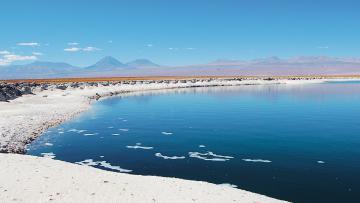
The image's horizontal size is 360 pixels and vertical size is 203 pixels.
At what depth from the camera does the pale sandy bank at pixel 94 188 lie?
461 inches

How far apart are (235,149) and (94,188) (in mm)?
10233

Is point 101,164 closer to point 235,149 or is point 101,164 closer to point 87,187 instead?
point 87,187

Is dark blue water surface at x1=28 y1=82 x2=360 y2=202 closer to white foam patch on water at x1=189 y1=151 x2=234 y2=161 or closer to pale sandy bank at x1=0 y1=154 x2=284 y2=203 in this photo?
white foam patch on water at x1=189 y1=151 x2=234 y2=161

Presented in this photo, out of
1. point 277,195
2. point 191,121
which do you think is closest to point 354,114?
point 191,121

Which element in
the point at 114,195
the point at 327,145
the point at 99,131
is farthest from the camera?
Answer: the point at 99,131

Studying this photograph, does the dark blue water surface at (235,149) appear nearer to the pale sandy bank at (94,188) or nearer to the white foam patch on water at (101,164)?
the white foam patch on water at (101,164)

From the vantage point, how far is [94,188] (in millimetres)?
12523

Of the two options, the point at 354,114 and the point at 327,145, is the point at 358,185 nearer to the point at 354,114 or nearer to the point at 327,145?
the point at 327,145

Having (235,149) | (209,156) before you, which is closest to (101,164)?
(209,156)

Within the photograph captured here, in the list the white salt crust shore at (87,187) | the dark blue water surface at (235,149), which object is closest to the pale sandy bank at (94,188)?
the white salt crust shore at (87,187)

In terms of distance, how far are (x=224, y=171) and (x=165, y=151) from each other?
494 cm

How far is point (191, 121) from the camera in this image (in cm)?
3319

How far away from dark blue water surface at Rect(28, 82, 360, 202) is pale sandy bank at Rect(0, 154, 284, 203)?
7.82 feet

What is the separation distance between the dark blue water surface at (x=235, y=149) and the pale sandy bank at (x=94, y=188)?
2.38 meters
